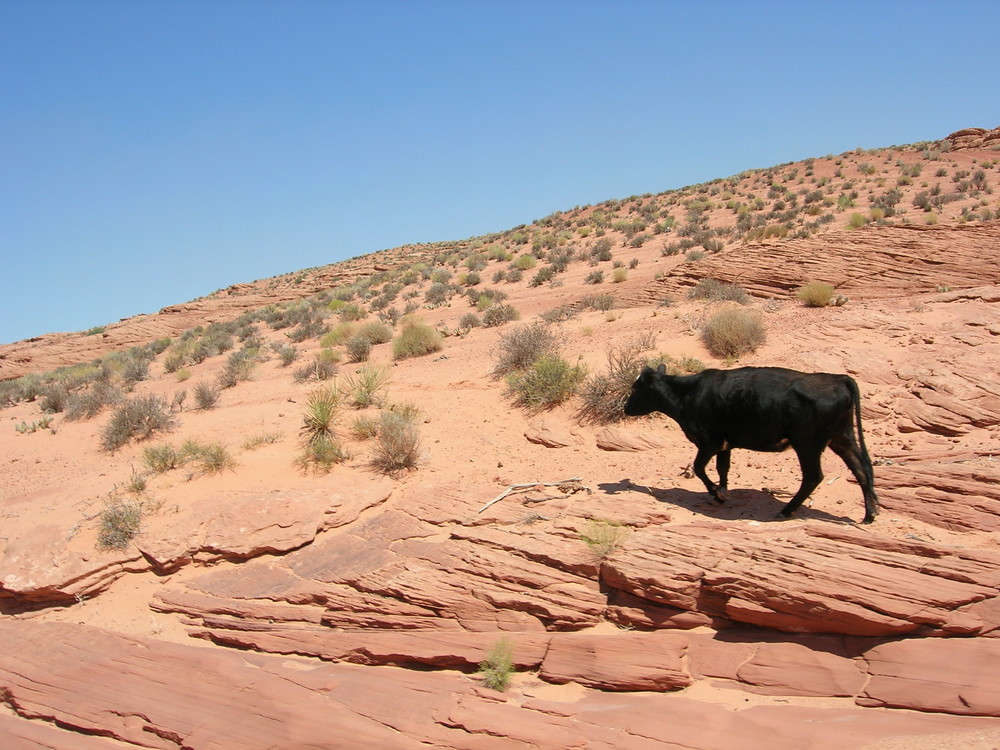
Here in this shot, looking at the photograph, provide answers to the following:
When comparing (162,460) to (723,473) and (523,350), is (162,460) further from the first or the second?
(723,473)

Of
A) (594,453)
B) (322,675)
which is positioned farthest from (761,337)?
(322,675)

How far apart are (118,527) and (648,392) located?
725 centimetres

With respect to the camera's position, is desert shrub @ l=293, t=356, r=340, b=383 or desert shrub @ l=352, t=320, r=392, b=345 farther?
desert shrub @ l=352, t=320, r=392, b=345

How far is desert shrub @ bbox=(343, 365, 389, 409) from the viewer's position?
12.7m

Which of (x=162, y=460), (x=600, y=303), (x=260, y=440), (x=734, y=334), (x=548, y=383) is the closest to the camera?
(x=162, y=460)

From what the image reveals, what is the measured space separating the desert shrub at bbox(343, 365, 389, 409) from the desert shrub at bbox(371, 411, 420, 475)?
2.42m

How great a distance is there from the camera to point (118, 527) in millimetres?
8711

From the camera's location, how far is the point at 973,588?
5082 millimetres

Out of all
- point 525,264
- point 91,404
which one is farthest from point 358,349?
point 525,264

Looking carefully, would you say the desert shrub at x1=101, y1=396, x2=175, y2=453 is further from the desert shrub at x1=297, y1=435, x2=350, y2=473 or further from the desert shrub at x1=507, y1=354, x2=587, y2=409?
the desert shrub at x1=507, y1=354, x2=587, y2=409

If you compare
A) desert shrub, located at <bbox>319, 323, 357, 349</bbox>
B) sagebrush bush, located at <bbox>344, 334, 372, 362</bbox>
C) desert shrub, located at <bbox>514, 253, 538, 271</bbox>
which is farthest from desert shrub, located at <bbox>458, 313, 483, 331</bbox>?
desert shrub, located at <bbox>514, 253, 538, 271</bbox>

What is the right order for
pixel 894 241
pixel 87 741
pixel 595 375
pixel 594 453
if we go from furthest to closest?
pixel 894 241 → pixel 595 375 → pixel 594 453 → pixel 87 741

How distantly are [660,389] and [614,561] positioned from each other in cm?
264

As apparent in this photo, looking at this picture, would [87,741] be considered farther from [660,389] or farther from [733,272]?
[733,272]
